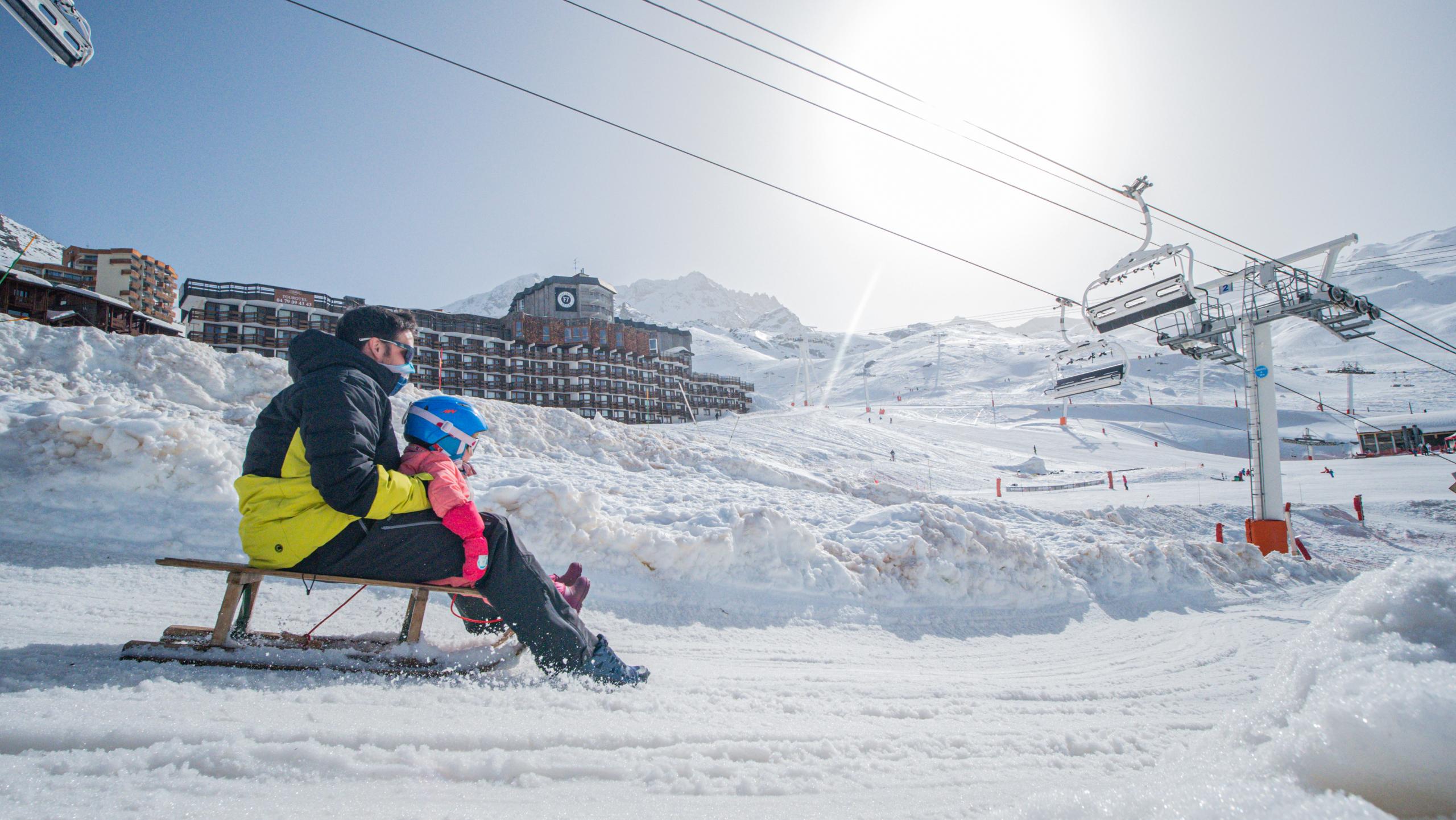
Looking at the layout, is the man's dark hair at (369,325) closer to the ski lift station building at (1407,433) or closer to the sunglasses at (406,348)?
the sunglasses at (406,348)

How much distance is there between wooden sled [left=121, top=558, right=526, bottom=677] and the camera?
8.37ft

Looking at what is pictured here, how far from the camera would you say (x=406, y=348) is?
3.11 metres

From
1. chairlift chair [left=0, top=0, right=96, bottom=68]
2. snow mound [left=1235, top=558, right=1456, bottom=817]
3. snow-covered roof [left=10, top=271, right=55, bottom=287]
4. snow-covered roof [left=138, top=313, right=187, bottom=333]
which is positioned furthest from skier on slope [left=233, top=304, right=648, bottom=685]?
snow-covered roof [left=138, top=313, right=187, bottom=333]

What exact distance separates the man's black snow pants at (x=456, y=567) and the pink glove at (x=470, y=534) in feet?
0.41

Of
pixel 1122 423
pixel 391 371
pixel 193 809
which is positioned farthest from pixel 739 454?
pixel 1122 423

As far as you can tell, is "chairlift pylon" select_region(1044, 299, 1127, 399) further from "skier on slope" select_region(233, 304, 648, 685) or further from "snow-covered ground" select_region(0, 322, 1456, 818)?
"skier on slope" select_region(233, 304, 648, 685)

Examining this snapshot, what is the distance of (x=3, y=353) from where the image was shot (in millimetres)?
11289

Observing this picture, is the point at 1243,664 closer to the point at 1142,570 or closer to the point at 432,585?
the point at 1142,570

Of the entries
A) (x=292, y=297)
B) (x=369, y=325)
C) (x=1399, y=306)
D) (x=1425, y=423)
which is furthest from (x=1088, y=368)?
(x=1399, y=306)

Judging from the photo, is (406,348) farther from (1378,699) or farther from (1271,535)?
(1271,535)

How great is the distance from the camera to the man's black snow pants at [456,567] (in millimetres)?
2814

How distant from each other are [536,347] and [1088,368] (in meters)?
55.1

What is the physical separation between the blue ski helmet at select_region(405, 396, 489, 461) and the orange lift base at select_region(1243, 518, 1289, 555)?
14688 mm

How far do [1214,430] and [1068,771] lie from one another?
7287cm
